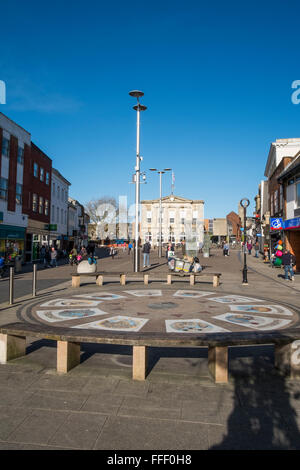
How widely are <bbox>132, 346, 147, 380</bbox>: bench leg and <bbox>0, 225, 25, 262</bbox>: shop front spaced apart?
20.2 m

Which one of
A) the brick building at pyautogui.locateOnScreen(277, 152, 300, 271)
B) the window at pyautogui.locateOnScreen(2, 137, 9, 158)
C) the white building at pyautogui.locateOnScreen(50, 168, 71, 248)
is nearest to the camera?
the brick building at pyautogui.locateOnScreen(277, 152, 300, 271)

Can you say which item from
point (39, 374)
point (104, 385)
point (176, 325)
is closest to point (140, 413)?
point (104, 385)

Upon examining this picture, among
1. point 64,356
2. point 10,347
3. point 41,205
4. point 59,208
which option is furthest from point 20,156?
point 64,356

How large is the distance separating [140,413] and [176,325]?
368cm

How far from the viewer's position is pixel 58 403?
12.8 feet

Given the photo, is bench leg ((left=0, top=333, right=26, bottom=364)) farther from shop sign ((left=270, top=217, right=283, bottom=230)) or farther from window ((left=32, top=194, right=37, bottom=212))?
window ((left=32, top=194, right=37, bottom=212))

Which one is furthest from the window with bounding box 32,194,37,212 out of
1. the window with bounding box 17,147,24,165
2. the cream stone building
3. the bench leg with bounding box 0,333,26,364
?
the cream stone building

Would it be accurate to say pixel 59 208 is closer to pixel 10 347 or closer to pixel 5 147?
pixel 5 147

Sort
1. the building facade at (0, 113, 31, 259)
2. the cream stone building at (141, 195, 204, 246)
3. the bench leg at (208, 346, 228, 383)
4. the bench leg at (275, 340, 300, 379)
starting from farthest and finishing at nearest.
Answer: the cream stone building at (141, 195, 204, 246), the building facade at (0, 113, 31, 259), the bench leg at (275, 340, 300, 379), the bench leg at (208, 346, 228, 383)

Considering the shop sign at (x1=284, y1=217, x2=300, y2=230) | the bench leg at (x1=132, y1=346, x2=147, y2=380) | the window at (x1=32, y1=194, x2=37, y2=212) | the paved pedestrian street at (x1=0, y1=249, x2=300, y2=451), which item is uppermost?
the window at (x1=32, y1=194, x2=37, y2=212)

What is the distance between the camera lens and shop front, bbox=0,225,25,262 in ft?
78.4

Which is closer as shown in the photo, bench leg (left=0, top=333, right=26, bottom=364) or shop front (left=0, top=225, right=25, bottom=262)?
bench leg (left=0, top=333, right=26, bottom=364)

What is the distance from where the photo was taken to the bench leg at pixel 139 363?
15.0 feet

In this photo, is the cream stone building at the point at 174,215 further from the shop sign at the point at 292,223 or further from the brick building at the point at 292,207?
the shop sign at the point at 292,223
